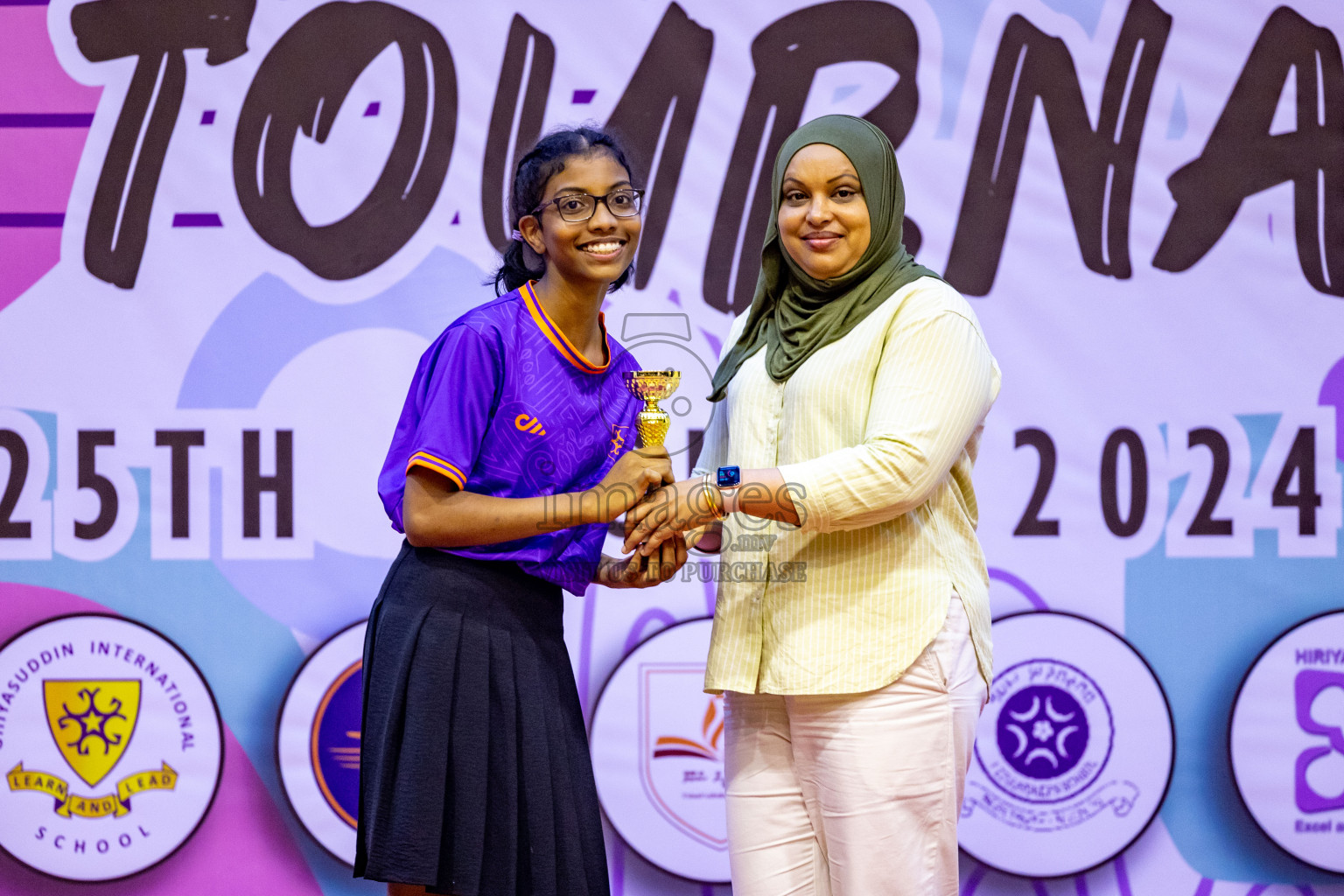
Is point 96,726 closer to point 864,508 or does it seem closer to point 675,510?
point 675,510

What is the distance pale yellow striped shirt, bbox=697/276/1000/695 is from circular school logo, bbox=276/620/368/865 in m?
1.56

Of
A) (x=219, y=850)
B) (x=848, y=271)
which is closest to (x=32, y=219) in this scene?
(x=219, y=850)

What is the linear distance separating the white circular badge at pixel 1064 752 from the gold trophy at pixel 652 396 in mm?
1582

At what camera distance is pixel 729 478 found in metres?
1.82

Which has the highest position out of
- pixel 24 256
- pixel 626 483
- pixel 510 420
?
pixel 24 256

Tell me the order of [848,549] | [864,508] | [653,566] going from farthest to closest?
[653,566], [848,549], [864,508]

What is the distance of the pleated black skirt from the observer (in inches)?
69.7

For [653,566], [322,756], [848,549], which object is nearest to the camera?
[848,549]

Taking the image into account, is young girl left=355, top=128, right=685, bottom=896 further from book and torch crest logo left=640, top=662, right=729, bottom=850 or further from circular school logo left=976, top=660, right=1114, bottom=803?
circular school logo left=976, top=660, right=1114, bottom=803

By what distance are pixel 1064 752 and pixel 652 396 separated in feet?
6.13

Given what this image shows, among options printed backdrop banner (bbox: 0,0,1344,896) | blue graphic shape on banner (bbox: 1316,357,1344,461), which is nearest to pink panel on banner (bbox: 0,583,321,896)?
printed backdrop banner (bbox: 0,0,1344,896)

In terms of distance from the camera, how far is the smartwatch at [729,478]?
1.81 meters

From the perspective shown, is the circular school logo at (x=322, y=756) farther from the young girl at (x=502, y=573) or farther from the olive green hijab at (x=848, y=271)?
the olive green hijab at (x=848, y=271)

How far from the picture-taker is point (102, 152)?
10.2 feet
